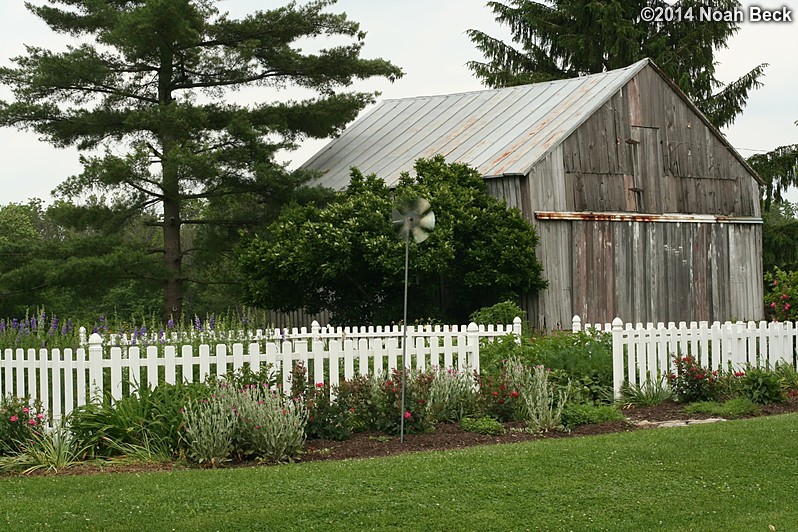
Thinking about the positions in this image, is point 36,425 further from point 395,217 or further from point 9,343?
point 395,217

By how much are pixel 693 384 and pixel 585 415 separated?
2355mm

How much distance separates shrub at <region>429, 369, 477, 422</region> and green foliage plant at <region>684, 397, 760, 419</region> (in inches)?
107

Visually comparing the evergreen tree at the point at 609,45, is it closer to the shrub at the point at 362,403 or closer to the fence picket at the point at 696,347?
the fence picket at the point at 696,347

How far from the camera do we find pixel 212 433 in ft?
32.4

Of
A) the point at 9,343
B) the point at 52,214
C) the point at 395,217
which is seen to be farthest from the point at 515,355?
the point at 52,214

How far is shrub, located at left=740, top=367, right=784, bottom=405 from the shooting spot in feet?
43.5

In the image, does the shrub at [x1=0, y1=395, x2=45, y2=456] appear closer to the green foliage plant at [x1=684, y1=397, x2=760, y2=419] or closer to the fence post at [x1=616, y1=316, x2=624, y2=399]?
the fence post at [x1=616, y1=316, x2=624, y2=399]

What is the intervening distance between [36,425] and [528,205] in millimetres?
14480

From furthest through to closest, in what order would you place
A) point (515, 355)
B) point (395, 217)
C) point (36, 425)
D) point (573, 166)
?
point (573, 166) < point (515, 355) < point (395, 217) < point (36, 425)

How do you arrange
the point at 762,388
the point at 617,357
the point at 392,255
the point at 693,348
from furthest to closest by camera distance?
the point at 392,255
the point at 693,348
the point at 617,357
the point at 762,388

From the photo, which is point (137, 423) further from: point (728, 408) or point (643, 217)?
point (643, 217)

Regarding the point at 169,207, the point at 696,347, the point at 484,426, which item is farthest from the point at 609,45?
the point at 484,426

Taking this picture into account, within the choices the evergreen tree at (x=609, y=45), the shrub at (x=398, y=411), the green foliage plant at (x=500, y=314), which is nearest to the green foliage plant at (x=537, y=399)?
the shrub at (x=398, y=411)

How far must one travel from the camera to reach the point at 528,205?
23.3 m
